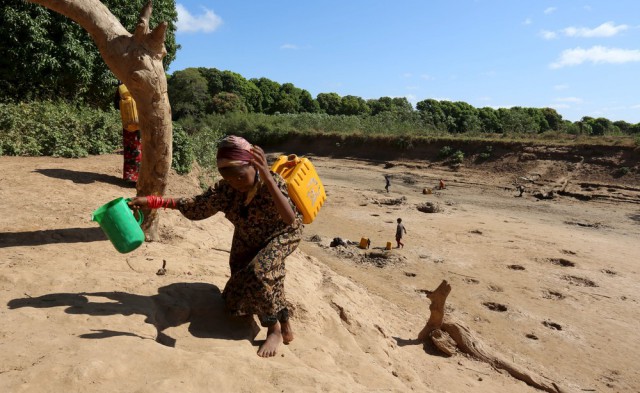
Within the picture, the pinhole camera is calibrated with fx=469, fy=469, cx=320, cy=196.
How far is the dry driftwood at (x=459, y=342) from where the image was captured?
480cm

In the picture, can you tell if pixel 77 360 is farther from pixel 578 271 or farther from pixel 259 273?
pixel 578 271

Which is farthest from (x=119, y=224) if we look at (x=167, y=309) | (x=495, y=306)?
(x=495, y=306)

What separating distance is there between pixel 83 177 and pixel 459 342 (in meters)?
5.52

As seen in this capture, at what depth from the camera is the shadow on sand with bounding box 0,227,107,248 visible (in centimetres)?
417

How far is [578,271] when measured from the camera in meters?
9.88

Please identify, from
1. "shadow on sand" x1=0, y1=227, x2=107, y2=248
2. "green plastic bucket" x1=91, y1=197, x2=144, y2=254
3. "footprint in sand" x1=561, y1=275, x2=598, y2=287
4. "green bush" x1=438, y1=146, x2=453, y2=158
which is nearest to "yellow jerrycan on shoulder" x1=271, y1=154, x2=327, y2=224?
"green plastic bucket" x1=91, y1=197, x2=144, y2=254

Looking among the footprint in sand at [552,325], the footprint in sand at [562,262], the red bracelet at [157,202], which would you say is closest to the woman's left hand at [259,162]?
the red bracelet at [157,202]

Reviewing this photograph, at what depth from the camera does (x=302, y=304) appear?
4.10 meters

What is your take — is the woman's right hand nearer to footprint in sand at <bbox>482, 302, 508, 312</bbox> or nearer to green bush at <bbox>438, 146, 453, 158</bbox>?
footprint in sand at <bbox>482, 302, 508, 312</bbox>

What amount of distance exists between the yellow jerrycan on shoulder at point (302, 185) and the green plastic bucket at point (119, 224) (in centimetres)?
108

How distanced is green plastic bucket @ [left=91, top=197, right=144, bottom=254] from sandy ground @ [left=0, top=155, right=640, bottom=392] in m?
0.43

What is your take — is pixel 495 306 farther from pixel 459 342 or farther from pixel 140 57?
pixel 140 57

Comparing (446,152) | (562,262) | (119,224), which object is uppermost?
(446,152)

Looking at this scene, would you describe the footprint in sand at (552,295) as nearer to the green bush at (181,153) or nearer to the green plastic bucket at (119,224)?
the green bush at (181,153)
